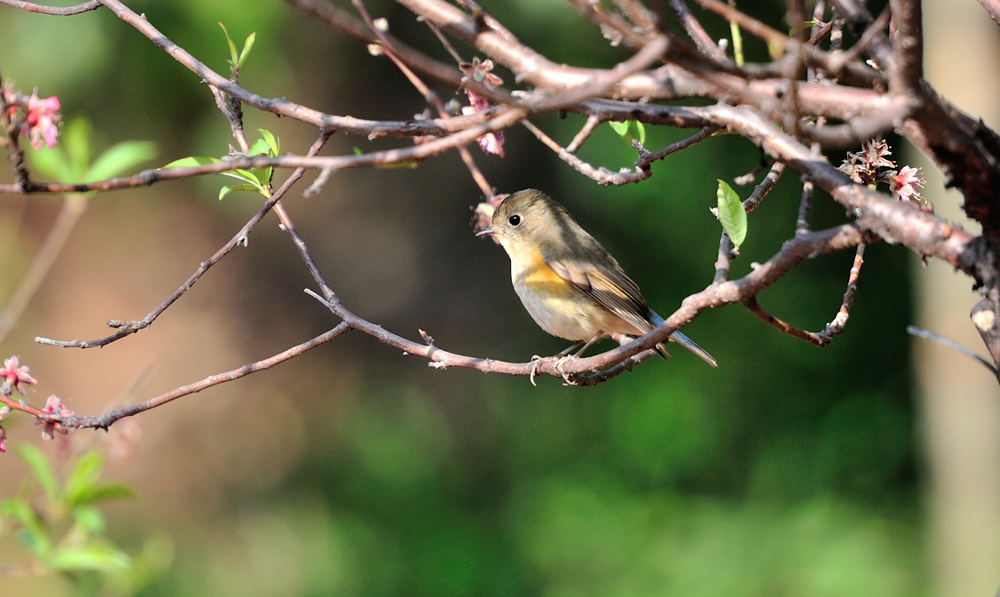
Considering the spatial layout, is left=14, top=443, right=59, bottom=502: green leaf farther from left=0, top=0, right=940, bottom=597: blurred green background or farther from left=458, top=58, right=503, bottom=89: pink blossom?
left=0, top=0, right=940, bottom=597: blurred green background

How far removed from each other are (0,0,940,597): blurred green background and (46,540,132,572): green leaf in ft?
12.0

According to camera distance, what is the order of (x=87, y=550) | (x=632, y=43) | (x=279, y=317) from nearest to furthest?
(x=632, y=43) < (x=87, y=550) < (x=279, y=317)

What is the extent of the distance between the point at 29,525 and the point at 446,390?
19.0 ft

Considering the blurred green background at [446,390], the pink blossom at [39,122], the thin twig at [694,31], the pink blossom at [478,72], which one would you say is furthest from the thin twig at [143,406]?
the blurred green background at [446,390]

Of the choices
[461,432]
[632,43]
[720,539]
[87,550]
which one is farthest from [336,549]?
[632,43]

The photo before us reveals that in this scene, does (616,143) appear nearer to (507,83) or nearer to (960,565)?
(507,83)

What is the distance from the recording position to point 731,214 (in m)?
1.62

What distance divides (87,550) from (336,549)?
4.66 m

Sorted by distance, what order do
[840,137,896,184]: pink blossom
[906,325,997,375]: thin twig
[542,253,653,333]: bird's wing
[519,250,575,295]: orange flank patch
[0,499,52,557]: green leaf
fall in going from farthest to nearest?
[519,250,575,295]: orange flank patch → [542,253,653,333]: bird's wing → [0,499,52,557]: green leaf → [840,137,896,184]: pink blossom → [906,325,997,375]: thin twig

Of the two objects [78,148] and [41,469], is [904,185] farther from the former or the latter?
[41,469]

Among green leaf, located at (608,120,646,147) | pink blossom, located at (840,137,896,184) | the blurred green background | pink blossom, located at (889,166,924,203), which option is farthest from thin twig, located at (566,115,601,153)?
the blurred green background

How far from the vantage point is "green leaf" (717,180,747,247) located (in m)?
1.60

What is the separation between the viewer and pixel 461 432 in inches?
312

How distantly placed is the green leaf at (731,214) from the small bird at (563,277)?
1.70 meters
